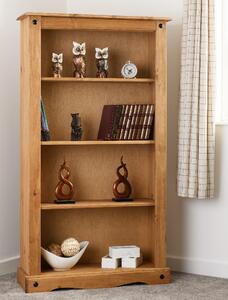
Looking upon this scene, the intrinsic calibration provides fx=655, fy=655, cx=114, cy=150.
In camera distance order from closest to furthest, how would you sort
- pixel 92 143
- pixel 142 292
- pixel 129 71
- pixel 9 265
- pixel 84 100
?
1. pixel 142 292
2. pixel 92 143
3. pixel 129 71
4. pixel 84 100
5. pixel 9 265

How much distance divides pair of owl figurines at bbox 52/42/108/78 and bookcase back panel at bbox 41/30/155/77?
13 cm

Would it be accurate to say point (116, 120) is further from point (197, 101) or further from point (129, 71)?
point (197, 101)

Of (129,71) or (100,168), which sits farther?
(100,168)

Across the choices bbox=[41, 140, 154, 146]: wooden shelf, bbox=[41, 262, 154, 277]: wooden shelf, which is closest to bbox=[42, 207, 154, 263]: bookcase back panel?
bbox=[41, 262, 154, 277]: wooden shelf

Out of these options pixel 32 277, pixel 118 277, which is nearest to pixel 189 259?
pixel 118 277

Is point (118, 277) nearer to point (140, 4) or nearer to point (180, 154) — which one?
point (180, 154)

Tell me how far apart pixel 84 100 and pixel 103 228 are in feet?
2.61

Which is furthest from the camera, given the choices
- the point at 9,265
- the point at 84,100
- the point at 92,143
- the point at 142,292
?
the point at 9,265

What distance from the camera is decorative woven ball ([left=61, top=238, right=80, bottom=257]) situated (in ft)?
12.4

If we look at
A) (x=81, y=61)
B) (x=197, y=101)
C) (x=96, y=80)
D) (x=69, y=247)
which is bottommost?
(x=69, y=247)

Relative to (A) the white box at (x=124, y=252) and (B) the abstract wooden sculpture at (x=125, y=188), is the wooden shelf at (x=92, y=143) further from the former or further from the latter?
(A) the white box at (x=124, y=252)

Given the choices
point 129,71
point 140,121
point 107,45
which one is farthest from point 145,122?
point 107,45

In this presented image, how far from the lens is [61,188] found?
3850mm

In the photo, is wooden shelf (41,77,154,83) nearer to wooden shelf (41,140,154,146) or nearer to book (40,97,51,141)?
book (40,97,51,141)
